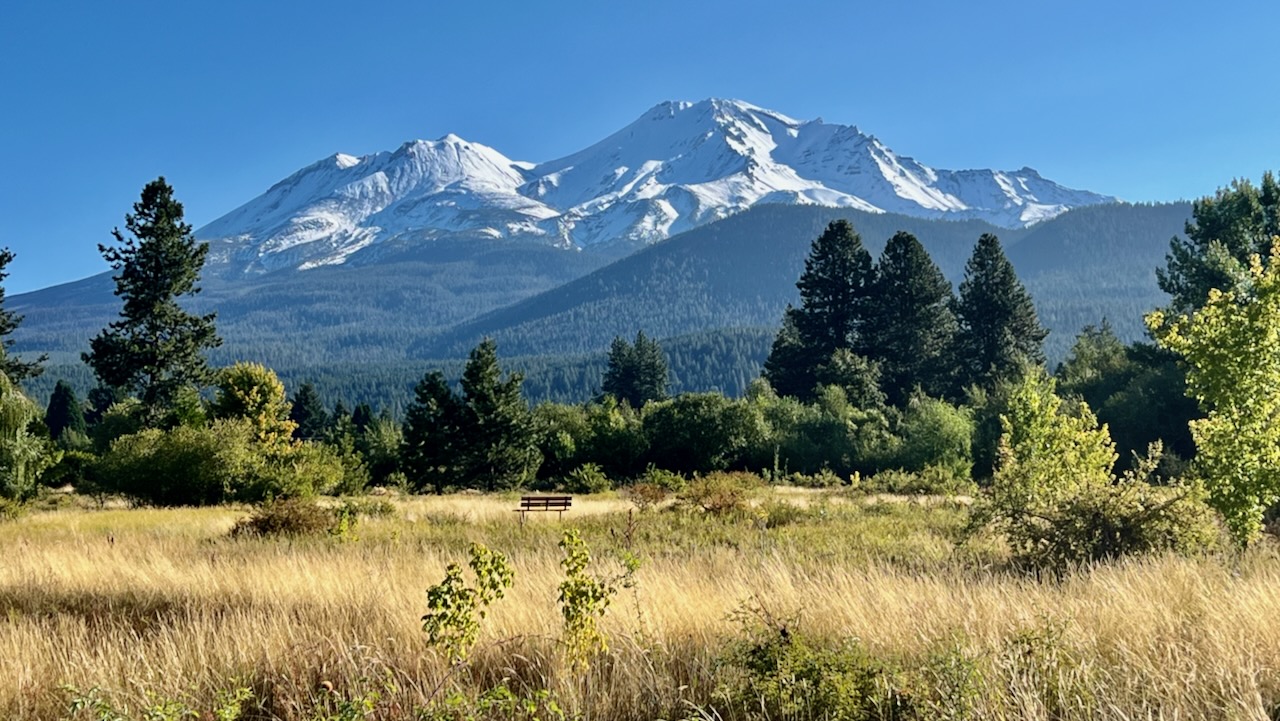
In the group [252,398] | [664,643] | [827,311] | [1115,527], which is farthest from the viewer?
[827,311]

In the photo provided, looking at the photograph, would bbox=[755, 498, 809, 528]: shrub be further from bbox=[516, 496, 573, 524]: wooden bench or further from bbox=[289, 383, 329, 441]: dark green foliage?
bbox=[289, 383, 329, 441]: dark green foliage

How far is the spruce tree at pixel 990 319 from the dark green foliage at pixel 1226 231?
14.6 meters

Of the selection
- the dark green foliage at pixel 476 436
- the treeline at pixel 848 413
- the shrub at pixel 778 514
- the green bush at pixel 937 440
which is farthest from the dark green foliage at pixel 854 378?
the shrub at pixel 778 514

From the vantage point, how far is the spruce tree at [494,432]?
4553cm

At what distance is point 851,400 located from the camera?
5375cm

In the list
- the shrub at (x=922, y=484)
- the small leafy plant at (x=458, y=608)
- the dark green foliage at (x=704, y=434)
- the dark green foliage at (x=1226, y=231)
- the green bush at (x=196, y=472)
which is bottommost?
the shrub at (x=922, y=484)

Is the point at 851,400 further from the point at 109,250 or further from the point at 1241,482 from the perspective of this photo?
the point at 1241,482

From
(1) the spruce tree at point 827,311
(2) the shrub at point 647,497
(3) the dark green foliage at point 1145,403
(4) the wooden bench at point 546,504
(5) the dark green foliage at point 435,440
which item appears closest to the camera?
(2) the shrub at point 647,497

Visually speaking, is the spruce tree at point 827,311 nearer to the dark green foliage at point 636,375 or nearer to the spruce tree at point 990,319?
the spruce tree at point 990,319

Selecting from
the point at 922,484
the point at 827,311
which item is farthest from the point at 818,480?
the point at 827,311

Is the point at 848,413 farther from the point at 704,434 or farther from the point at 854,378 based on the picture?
the point at 704,434

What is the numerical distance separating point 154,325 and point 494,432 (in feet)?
56.8

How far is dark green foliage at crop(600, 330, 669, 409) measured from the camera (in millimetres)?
76438

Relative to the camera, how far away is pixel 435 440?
153 ft
